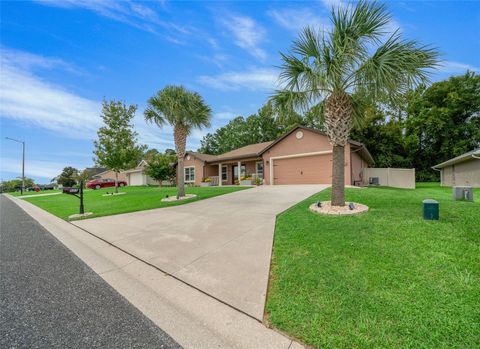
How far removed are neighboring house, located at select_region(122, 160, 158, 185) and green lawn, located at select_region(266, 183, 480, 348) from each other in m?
34.2

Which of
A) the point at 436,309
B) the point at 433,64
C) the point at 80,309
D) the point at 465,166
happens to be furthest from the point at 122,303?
the point at 465,166

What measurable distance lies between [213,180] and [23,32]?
→ 16.2m

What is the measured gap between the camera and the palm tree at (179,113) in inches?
457

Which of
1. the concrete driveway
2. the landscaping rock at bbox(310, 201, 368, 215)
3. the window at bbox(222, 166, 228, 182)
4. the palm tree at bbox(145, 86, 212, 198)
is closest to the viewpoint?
the concrete driveway

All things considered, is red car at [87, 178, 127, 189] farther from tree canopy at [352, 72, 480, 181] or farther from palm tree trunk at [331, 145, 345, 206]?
tree canopy at [352, 72, 480, 181]

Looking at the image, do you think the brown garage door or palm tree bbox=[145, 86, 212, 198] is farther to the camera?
the brown garage door

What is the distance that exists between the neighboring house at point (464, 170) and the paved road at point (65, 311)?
21.2 metres

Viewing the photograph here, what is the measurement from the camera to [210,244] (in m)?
4.74

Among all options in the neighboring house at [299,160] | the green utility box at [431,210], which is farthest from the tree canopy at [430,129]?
the green utility box at [431,210]

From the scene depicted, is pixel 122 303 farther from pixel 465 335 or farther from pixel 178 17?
pixel 178 17

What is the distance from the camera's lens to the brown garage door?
582 inches

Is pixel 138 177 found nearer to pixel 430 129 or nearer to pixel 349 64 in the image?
pixel 349 64

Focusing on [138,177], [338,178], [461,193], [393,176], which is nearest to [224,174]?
[393,176]

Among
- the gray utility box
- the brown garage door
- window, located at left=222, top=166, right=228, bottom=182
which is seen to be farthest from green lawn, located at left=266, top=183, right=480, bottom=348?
window, located at left=222, top=166, right=228, bottom=182
